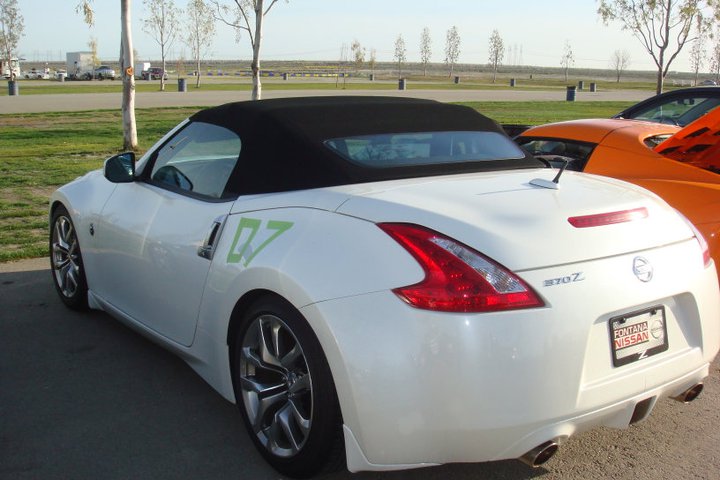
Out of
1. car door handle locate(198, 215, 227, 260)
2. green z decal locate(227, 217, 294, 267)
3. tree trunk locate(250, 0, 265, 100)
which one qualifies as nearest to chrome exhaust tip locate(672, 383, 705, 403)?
green z decal locate(227, 217, 294, 267)

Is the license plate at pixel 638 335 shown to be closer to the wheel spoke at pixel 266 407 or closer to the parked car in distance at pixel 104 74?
the wheel spoke at pixel 266 407

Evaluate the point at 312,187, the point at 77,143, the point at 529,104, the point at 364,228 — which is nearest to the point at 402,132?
the point at 312,187

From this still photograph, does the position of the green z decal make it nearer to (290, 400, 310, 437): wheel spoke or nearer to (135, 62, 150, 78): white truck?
(290, 400, 310, 437): wheel spoke

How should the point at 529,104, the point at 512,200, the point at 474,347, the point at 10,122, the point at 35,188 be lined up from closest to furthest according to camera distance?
1. the point at 474,347
2. the point at 512,200
3. the point at 35,188
4. the point at 10,122
5. the point at 529,104

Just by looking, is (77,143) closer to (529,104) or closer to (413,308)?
(413,308)

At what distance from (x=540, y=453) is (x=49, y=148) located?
14.0 meters

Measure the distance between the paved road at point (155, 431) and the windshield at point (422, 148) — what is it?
1420 millimetres

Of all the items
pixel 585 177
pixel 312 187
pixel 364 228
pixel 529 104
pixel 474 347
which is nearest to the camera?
pixel 474 347

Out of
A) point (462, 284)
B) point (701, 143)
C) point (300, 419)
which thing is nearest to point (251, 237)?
point (300, 419)

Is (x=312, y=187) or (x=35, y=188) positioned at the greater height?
(x=312, y=187)

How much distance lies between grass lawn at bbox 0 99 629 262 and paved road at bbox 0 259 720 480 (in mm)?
2926

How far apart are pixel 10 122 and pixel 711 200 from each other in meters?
20.2

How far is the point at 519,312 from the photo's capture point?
2479 millimetres

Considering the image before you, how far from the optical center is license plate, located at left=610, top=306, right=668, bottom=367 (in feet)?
8.80
